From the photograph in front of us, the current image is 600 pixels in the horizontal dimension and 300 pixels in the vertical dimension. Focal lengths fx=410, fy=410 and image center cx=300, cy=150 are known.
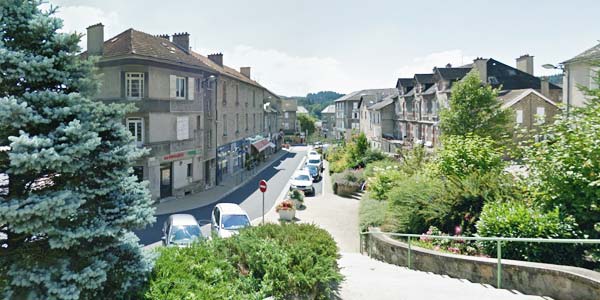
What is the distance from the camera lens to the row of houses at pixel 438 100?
3198 cm

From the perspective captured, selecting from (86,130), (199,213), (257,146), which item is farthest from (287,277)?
(257,146)

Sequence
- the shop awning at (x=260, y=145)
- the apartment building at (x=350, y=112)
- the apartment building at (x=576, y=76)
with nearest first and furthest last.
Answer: the apartment building at (x=576, y=76) < the shop awning at (x=260, y=145) < the apartment building at (x=350, y=112)

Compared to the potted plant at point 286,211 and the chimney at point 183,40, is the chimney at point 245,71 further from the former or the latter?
the potted plant at point 286,211

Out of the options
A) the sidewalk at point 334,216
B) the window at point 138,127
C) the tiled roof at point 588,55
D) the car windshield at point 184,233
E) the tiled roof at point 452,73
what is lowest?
the sidewalk at point 334,216

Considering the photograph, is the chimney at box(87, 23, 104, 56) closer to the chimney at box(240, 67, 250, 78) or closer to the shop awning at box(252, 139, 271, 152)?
the shop awning at box(252, 139, 271, 152)

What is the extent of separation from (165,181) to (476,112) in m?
20.5

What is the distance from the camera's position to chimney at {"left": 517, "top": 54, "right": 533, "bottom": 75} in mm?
43156

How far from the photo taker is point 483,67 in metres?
36.9

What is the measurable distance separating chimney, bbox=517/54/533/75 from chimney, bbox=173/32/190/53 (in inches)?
1353

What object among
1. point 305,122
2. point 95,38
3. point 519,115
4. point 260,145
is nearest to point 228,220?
point 95,38

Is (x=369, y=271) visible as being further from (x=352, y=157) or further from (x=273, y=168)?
(x=273, y=168)

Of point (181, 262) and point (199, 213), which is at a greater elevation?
point (181, 262)

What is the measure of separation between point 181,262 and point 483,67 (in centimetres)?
3687

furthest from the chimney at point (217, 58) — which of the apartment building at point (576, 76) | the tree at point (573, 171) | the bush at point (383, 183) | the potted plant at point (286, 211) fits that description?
the tree at point (573, 171)
